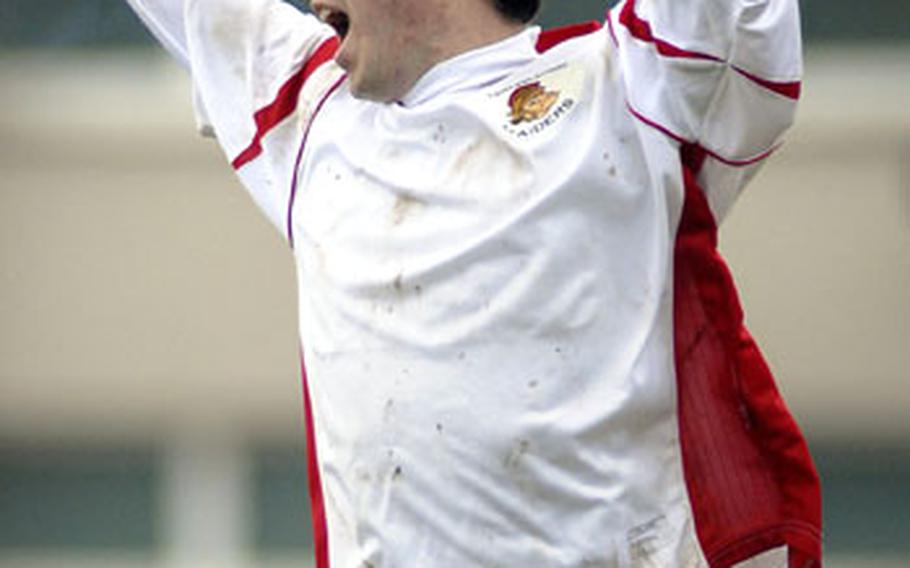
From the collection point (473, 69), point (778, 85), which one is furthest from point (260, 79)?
point (778, 85)

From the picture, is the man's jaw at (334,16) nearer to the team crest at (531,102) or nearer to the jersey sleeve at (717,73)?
the team crest at (531,102)

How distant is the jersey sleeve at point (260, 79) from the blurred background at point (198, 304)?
383 cm

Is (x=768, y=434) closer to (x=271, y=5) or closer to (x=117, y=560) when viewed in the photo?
(x=271, y=5)

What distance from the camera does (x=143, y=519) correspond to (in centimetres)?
909

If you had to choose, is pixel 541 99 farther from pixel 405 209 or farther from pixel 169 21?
pixel 169 21

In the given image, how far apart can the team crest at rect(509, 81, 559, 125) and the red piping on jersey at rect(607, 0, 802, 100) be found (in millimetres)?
152

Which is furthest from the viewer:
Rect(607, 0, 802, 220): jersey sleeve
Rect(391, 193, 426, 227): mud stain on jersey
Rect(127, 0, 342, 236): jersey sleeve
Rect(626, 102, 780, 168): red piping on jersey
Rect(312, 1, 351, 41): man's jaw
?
Rect(127, 0, 342, 236): jersey sleeve

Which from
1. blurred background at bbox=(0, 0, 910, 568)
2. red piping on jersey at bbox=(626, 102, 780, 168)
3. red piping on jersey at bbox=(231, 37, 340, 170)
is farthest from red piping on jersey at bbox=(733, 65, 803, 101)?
blurred background at bbox=(0, 0, 910, 568)

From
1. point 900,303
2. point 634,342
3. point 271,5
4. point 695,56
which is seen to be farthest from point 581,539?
point 900,303

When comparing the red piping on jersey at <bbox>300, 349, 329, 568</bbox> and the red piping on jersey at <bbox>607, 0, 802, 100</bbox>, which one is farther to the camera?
the red piping on jersey at <bbox>300, 349, 329, 568</bbox>

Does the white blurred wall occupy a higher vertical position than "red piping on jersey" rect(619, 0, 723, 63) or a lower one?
lower

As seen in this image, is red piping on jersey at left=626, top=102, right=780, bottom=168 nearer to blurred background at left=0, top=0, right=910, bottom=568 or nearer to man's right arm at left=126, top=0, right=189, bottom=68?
man's right arm at left=126, top=0, right=189, bottom=68

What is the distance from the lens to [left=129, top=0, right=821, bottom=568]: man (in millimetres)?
4176

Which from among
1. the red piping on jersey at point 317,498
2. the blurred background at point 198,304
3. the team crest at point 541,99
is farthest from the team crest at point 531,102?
the blurred background at point 198,304
